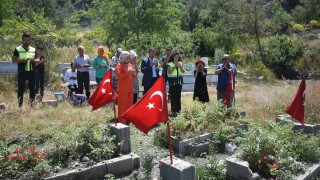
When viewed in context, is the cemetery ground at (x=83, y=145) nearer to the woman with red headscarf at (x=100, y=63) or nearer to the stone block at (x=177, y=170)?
the stone block at (x=177, y=170)

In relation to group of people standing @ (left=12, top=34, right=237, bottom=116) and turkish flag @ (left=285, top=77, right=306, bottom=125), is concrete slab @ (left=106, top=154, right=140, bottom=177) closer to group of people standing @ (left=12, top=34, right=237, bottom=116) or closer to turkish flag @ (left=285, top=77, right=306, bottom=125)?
group of people standing @ (left=12, top=34, right=237, bottom=116)

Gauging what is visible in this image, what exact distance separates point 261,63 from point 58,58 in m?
11.6

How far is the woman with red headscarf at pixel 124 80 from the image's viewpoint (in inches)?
271

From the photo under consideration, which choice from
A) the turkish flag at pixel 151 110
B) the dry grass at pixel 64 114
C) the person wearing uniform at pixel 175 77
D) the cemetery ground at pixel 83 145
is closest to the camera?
the turkish flag at pixel 151 110

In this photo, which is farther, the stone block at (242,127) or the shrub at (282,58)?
the shrub at (282,58)

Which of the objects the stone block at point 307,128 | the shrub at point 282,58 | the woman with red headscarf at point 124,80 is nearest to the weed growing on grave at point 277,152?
the stone block at point 307,128

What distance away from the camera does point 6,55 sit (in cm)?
1286

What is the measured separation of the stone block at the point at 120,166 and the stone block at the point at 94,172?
0.24 ft

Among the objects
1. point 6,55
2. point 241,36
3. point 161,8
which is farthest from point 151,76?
point 241,36

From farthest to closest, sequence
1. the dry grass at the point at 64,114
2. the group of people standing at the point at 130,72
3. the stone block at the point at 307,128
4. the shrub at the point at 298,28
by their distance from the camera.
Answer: the shrub at the point at 298,28 → the group of people standing at the point at 130,72 → the stone block at the point at 307,128 → the dry grass at the point at 64,114

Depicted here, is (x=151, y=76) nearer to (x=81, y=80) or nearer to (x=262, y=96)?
(x=81, y=80)

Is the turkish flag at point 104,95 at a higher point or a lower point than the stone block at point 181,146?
higher

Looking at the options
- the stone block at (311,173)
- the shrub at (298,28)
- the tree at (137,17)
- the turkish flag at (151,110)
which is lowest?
the stone block at (311,173)

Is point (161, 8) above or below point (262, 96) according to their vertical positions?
above
